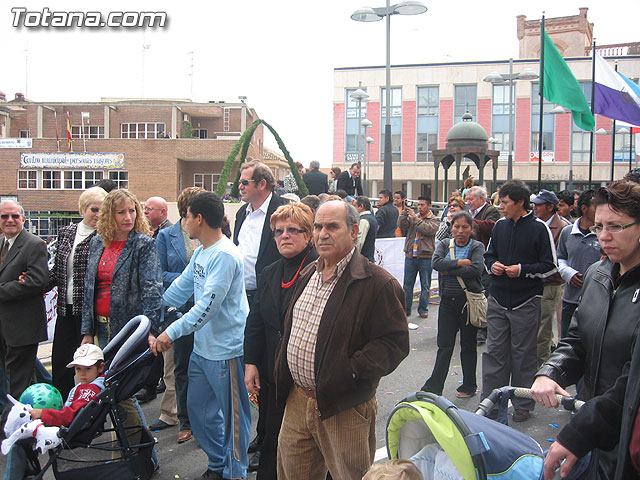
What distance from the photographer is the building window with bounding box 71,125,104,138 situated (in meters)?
64.1

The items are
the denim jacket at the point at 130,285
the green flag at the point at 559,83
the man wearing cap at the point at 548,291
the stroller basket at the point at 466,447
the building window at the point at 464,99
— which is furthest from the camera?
Answer: the building window at the point at 464,99

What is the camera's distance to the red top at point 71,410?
3807mm

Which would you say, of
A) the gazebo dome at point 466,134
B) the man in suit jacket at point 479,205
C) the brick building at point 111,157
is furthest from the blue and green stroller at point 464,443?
the brick building at point 111,157

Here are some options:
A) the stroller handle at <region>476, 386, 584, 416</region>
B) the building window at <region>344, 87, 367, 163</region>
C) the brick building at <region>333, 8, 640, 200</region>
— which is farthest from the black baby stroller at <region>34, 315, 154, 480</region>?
the building window at <region>344, 87, 367, 163</region>

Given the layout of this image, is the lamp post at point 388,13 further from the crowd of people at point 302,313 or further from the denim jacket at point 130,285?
the denim jacket at point 130,285

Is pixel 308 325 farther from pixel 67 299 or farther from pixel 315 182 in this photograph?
pixel 315 182

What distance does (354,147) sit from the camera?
5688 cm

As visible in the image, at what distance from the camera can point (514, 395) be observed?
2570 millimetres

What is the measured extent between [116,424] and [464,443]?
2.72 meters

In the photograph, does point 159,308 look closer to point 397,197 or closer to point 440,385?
point 440,385

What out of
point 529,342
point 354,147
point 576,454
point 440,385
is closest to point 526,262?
point 529,342

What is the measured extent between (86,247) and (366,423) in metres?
3.21

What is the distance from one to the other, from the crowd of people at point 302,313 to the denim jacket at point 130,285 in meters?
0.01

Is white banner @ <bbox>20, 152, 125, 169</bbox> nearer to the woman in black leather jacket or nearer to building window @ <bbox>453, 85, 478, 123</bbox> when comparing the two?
building window @ <bbox>453, 85, 478, 123</bbox>
